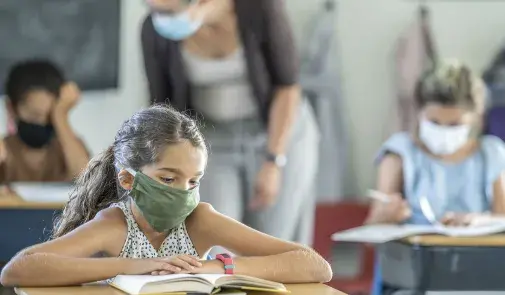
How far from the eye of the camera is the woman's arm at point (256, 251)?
237 centimetres

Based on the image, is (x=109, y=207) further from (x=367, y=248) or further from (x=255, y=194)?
(x=367, y=248)

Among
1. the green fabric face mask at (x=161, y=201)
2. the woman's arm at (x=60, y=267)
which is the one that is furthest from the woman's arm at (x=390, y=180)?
the woman's arm at (x=60, y=267)

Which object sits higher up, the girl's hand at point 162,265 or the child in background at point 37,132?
the child in background at point 37,132

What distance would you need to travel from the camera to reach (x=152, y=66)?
4902 millimetres

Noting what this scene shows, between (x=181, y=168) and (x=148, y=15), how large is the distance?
2600 millimetres

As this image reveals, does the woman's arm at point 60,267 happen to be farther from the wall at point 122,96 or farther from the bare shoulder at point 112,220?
the wall at point 122,96

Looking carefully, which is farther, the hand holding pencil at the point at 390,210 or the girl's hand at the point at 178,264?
the hand holding pencil at the point at 390,210

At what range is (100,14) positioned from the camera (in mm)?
4965

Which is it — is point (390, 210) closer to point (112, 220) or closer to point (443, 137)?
point (443, 137)

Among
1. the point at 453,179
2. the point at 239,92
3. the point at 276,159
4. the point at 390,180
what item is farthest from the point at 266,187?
the point at 453,179

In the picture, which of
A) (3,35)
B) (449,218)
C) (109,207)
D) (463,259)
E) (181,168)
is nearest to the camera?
(181,168)

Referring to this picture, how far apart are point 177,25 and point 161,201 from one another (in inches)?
94.3

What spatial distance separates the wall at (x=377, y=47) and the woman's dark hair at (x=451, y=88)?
3.39 feet

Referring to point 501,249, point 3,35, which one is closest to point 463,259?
point 501,249
